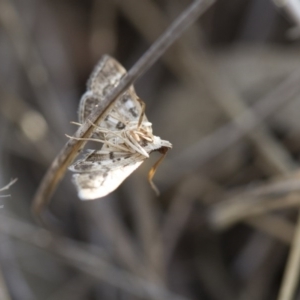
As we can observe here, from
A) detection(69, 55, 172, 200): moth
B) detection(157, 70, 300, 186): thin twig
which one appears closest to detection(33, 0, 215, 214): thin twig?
detection(69, 55, 172, 200): moth

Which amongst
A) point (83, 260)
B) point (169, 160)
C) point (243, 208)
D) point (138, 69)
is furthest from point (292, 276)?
point (138, 69)

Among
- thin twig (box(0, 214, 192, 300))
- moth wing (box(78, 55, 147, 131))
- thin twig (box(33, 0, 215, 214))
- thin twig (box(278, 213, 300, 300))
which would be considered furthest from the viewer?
thin twig (box(0, 214, 192, 300))

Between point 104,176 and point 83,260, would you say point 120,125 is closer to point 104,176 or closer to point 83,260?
point 104,176

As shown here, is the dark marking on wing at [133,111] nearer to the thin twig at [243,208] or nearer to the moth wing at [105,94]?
the moth wing at [105,94]

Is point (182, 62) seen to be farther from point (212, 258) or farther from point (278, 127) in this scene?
point (212, 258)

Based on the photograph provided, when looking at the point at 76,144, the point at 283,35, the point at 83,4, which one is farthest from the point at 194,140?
the point at 76,144

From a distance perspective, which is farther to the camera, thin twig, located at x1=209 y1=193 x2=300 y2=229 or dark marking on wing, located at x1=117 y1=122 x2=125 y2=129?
thin twig, located at x1=209 y1=193 x2=300 y2=229

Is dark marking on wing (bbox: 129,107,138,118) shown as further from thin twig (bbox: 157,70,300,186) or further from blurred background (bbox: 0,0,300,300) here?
thin twig (bbox: 157,70,300,186)

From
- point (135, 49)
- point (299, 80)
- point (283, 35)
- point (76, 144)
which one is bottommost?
point (76, 144)
